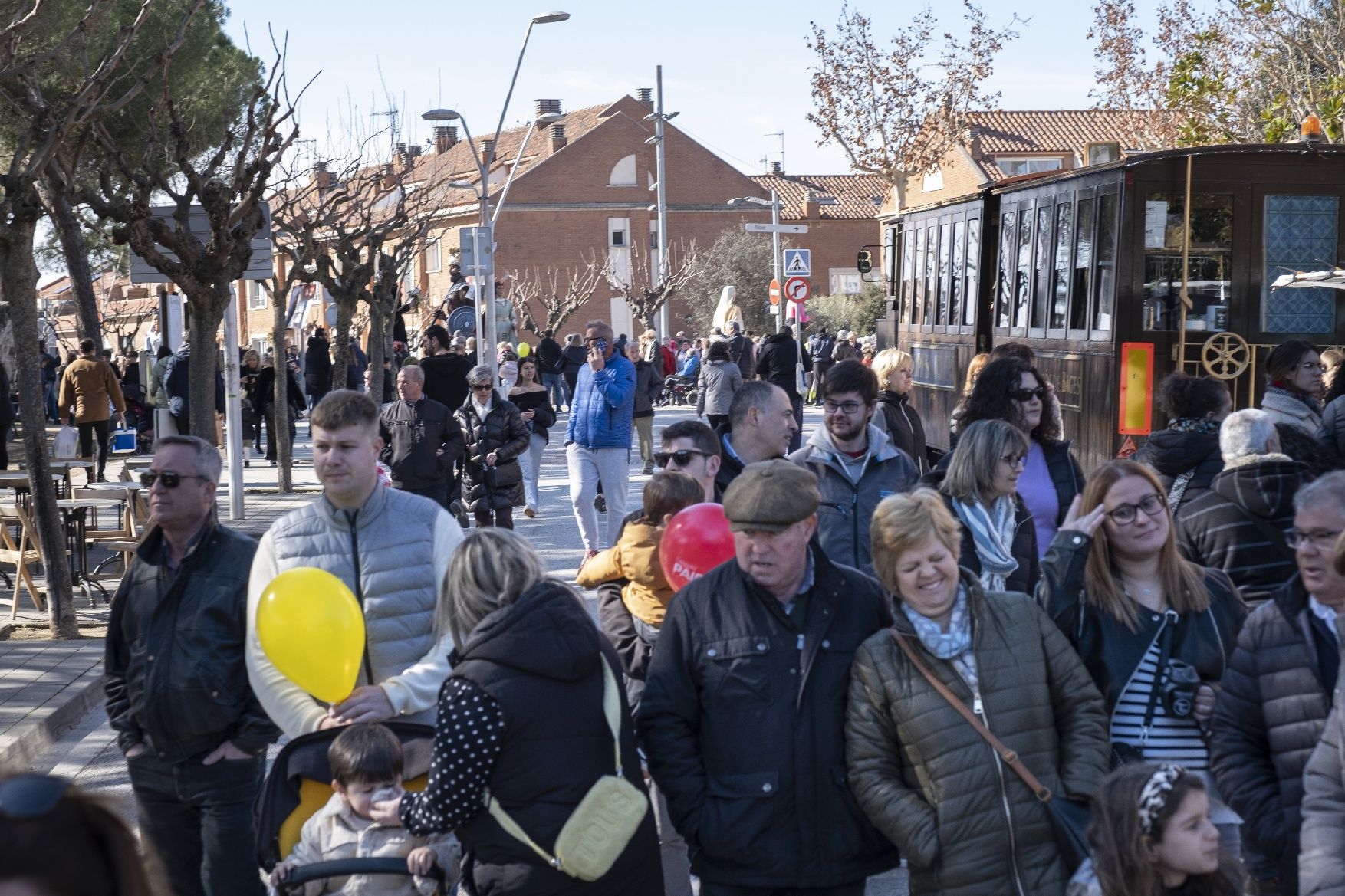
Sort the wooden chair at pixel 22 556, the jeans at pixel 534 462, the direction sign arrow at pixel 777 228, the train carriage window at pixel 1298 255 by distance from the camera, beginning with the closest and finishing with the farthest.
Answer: the wooden chair at pixel 22 556
the train carriage window at pixel 1298 255
the jeans at pixel 534 462
the direction sign arrow at pixel 777 228

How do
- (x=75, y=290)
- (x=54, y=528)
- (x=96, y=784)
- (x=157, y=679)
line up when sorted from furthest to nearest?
1. (x=75, y=290)
2. (x=54, y=528)
3. (x=96, y=784)
4. (x=157, y=679)

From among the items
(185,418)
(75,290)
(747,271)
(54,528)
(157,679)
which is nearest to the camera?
(157,679)

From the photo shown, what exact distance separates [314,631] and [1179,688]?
2347 mm

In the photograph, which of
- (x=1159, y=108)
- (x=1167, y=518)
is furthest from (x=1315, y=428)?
(x=1159, y=108)

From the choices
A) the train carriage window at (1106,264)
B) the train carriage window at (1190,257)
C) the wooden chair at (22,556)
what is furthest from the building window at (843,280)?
the wooden chair at (22,556)

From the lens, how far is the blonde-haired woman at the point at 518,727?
151 inches

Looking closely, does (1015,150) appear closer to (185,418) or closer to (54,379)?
(54,379)

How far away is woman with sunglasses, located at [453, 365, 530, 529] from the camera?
13.2 m

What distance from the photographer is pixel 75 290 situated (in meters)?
28.2

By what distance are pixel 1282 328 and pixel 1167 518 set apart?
9.87 meters

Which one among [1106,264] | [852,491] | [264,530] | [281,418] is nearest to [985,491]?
[852,491]

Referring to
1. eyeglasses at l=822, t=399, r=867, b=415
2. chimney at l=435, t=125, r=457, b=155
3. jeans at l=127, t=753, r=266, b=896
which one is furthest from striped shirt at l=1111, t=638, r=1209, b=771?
chimney at l=435, t=125, r=457, b=155

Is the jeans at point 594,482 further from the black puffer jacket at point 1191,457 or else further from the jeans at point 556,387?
the jeans at point 556,387

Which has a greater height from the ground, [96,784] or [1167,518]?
[1167,518]
